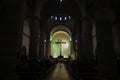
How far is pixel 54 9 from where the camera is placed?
34.3m

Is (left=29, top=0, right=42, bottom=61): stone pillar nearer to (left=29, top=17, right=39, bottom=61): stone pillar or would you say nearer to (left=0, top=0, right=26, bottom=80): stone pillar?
(left=29, top=17, right=39, bottom=61): stone pillar

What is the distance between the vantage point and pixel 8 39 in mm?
5559

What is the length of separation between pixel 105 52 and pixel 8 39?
4.84 meters

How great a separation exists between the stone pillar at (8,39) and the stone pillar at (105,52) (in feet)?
14.4

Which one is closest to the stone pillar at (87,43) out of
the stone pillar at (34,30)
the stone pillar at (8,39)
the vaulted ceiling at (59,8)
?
the stone pillar at (34,30)

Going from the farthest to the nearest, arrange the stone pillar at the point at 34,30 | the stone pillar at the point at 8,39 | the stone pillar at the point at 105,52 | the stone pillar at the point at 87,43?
the stone pillar at the point at 87,43
the stone pillar at the point at 34,30
the stone pillar at the point at 105,52
the stone pillar at the point at 8,39

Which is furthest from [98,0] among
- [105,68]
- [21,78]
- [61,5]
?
[61,5]

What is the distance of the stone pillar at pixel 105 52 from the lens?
6.79 metres

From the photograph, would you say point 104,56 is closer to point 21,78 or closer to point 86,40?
point 21,78

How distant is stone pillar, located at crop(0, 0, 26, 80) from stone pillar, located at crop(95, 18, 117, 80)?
439 centimetres

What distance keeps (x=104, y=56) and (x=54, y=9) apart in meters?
28.8

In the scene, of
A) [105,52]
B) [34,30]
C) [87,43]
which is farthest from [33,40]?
[105,52]

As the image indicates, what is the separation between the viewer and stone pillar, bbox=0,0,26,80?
5227mm

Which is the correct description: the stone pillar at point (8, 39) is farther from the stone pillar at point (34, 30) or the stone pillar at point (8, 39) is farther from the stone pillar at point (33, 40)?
the stone pillar at point (33, 40)
